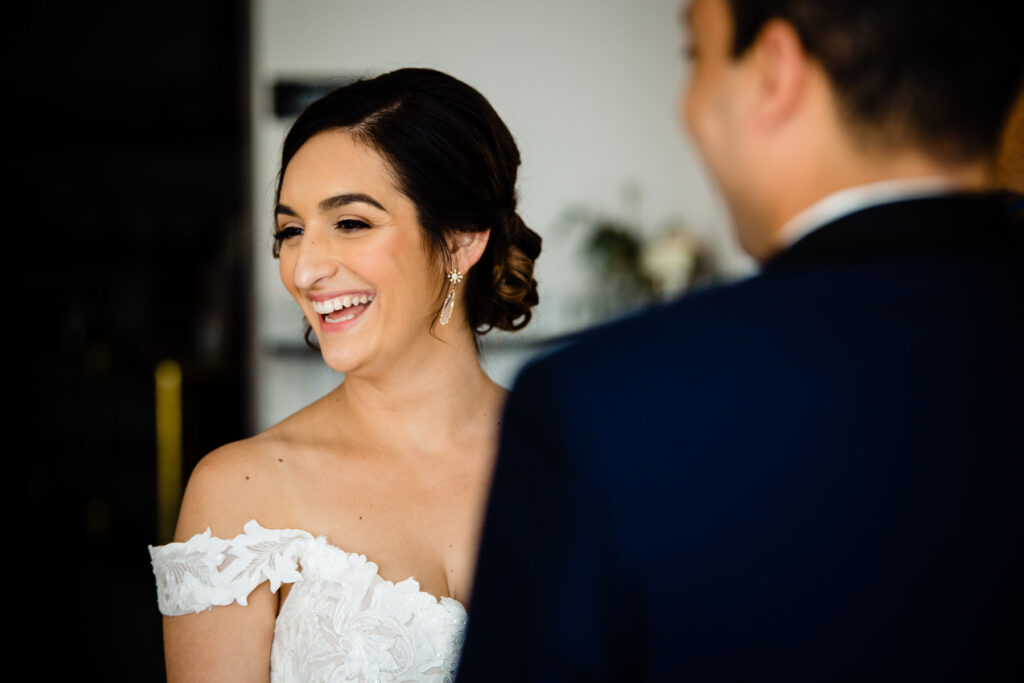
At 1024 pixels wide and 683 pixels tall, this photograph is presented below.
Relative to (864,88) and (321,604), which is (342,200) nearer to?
(321,604)

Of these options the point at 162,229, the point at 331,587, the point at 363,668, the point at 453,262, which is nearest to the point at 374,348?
the point at 453,262

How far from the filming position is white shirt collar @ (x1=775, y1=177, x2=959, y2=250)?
0.60 metres

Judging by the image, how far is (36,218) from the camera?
476 centimetres

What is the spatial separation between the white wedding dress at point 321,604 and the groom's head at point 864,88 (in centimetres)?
92

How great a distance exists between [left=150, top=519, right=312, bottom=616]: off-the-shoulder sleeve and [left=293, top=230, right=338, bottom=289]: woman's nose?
0.38 metres

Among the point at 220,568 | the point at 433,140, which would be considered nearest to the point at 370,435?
the point at 220,568

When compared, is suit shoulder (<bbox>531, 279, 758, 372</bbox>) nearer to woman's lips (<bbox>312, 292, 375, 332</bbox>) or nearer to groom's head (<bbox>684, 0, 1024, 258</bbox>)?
groom's head (<bbox>684, 0, 1024, 258</bbox>)

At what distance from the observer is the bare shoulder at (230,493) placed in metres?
1.34

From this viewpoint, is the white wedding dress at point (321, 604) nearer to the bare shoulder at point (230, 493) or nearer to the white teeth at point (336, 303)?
the bare shoulder at point (230, 493)

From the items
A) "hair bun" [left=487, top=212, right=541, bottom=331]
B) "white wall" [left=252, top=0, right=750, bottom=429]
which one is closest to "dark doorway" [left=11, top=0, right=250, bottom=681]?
"white wall" [left=252, top=0, right=750, bottom=429]

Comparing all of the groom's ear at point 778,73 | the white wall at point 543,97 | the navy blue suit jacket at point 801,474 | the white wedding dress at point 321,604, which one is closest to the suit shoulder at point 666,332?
the navy blue suit jacket at point 801,474

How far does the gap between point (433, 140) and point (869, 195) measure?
39.0 inches

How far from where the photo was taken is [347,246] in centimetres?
144

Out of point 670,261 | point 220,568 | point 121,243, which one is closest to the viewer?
point 220,568
